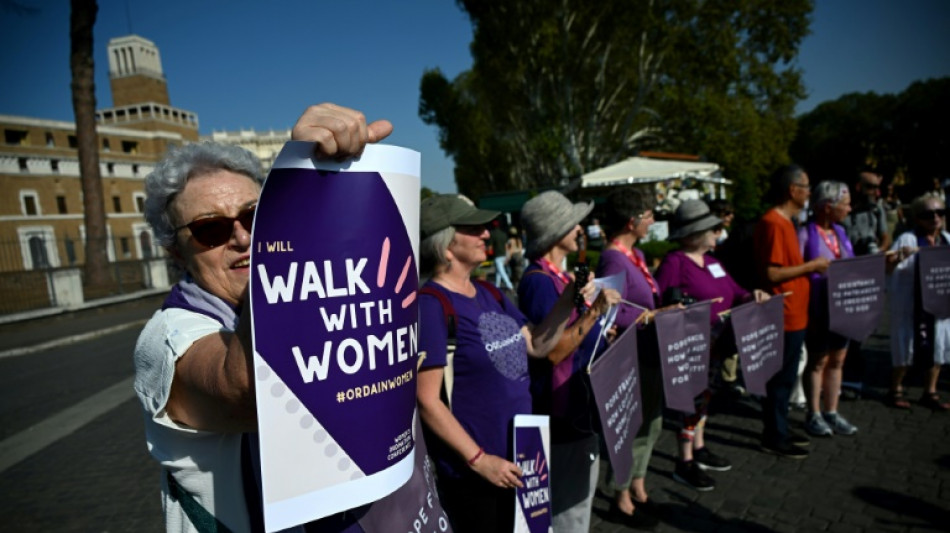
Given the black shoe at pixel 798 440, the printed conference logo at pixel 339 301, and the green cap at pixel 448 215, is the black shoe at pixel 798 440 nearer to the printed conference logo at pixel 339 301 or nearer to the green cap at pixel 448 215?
the green cap at pixel 448 215

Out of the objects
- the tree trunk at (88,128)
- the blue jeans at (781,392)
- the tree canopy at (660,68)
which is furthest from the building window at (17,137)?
the blue jeans at (781,392)

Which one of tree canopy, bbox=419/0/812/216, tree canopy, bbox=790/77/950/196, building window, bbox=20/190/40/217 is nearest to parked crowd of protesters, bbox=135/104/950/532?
tree canopy, bbox=419/0/812/216

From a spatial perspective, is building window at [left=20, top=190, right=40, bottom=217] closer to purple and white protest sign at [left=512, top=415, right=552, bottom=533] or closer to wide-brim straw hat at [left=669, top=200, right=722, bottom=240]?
wide-brim straw hat at [left=669, top=200, right=722, bottom=240]

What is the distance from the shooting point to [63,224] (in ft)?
173

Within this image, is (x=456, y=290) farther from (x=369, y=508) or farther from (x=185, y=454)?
(x=185, y=454)

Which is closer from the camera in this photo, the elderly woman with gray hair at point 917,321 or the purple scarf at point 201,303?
the purple scarf at point 201,303

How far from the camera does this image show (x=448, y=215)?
7.60 feet

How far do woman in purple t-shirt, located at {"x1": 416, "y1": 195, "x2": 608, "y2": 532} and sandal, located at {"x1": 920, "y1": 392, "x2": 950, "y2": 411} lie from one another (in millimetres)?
4558

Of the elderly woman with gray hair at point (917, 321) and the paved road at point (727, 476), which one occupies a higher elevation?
the elderly woman with gray hair at point (917, 321)

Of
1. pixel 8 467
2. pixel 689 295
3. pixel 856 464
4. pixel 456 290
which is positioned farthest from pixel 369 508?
pixel 8 467

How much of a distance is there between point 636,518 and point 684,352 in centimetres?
110

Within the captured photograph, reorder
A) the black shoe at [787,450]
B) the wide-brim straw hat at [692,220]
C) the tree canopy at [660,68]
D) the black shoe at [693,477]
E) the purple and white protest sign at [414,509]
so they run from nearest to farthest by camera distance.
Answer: the purple and white protest sign at [414,509], the wide-brim straw hat at [692,220], the black shoe at [693,477], the black shoe at [787,450], the tree canopy at [660,68]

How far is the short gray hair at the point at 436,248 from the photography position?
7.41 ft

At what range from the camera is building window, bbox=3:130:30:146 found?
169 feet
